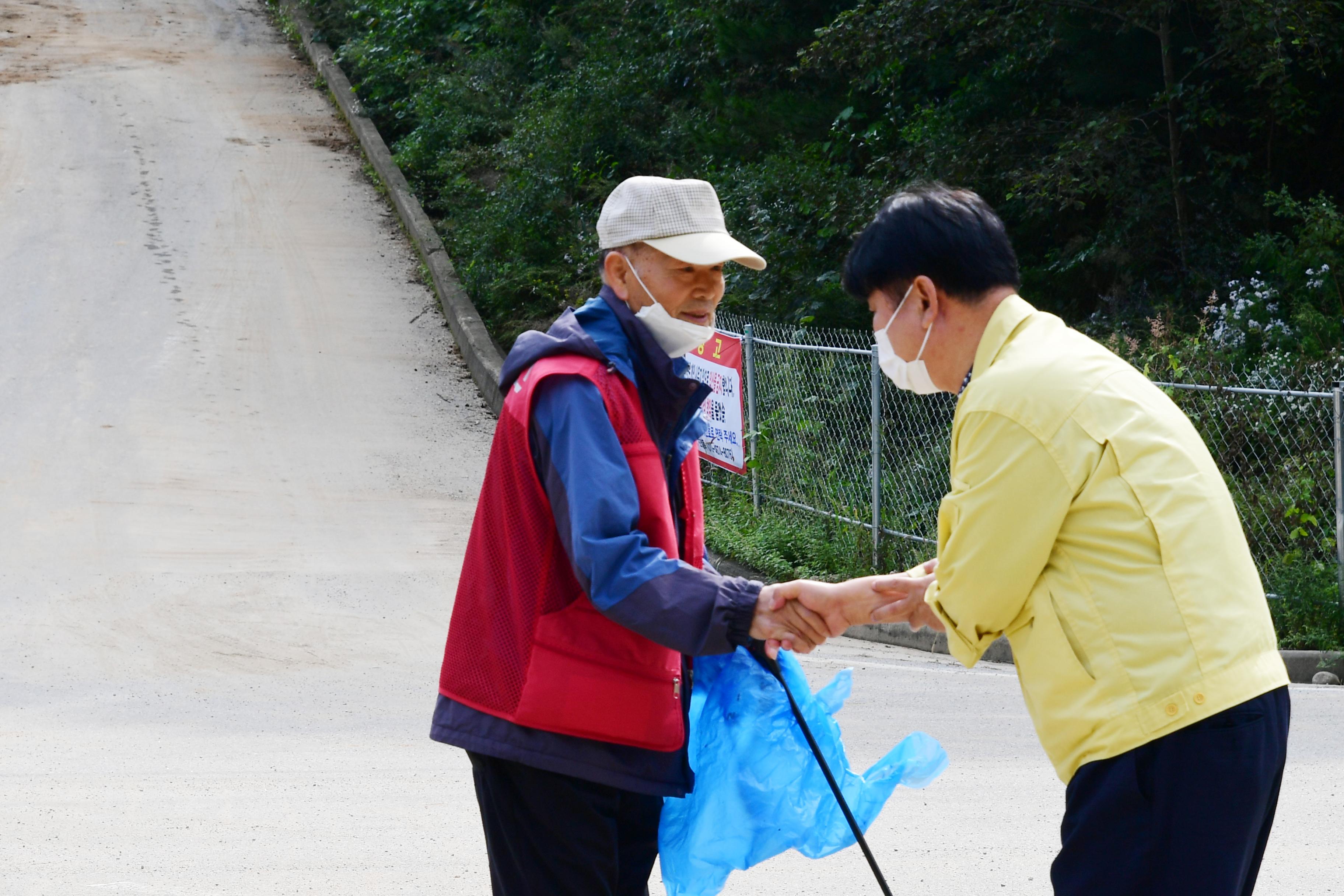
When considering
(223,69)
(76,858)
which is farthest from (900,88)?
(223,69)

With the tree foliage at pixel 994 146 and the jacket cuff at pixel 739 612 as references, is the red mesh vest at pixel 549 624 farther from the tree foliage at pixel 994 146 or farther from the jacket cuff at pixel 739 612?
the tree foliage at pixel 994 146

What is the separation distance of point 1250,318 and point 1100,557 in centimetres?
876

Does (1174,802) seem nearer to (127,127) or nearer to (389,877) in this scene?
(389,877)

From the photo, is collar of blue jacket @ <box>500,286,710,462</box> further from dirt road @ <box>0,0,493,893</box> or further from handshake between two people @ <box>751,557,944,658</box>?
dirt road @ <box>0,0,493,893</box>

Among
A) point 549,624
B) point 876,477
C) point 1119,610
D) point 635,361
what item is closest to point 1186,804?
point 1119,610

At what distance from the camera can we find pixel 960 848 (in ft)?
14.4

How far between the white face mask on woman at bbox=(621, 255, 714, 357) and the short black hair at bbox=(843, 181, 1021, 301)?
536 mm

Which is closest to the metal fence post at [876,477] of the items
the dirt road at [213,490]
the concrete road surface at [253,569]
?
the concrete road surface at [253,569]

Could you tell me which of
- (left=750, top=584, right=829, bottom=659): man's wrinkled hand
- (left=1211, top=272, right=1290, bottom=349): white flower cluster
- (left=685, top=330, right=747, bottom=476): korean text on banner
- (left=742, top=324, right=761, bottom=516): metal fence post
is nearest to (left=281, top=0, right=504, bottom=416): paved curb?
(left=685, top=330, right=747, bottom=476): korean text on banner

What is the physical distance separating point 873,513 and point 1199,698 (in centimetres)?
712

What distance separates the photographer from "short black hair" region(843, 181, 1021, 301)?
220 cm

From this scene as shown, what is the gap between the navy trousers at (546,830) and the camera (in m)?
2.50

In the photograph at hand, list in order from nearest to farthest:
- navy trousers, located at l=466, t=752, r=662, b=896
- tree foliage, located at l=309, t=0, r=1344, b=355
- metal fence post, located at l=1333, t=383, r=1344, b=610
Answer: navy trousers, located at l=466, t=752, r=662, b=896 < metal fence post, located at l=1333, t=383, r=1344, b=610 < tree foliage, located at l=309, t=0, r=1344, b=355

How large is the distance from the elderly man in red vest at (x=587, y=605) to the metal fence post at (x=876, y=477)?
625cm
